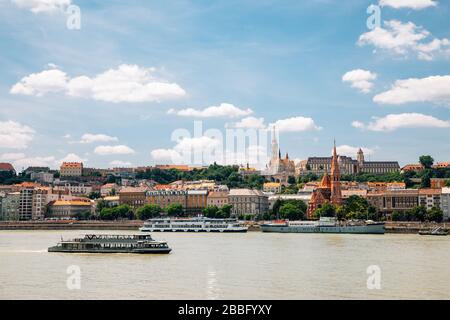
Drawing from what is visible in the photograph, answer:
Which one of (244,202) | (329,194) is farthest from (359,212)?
(244,202)

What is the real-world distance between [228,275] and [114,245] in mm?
14089

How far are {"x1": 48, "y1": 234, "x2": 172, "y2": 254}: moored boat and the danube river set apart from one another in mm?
1236

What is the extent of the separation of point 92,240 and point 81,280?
14.9 m

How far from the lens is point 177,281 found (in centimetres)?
2161

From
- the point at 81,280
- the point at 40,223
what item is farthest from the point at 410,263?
the point at 40,223

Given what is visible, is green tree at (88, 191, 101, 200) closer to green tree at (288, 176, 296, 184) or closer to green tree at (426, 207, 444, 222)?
green tree at (288, 176, 296, 184)

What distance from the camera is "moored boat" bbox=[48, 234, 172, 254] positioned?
113ft

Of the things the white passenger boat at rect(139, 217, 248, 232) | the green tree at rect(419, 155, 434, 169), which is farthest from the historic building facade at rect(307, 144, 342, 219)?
the green tree at rect(419, 155, 434, 169)

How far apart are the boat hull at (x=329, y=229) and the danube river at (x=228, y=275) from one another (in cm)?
2977

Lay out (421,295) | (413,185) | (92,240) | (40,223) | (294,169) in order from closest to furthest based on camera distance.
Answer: (421,295)
(92,240)
(40,223)
(413,185)
(294,169)
